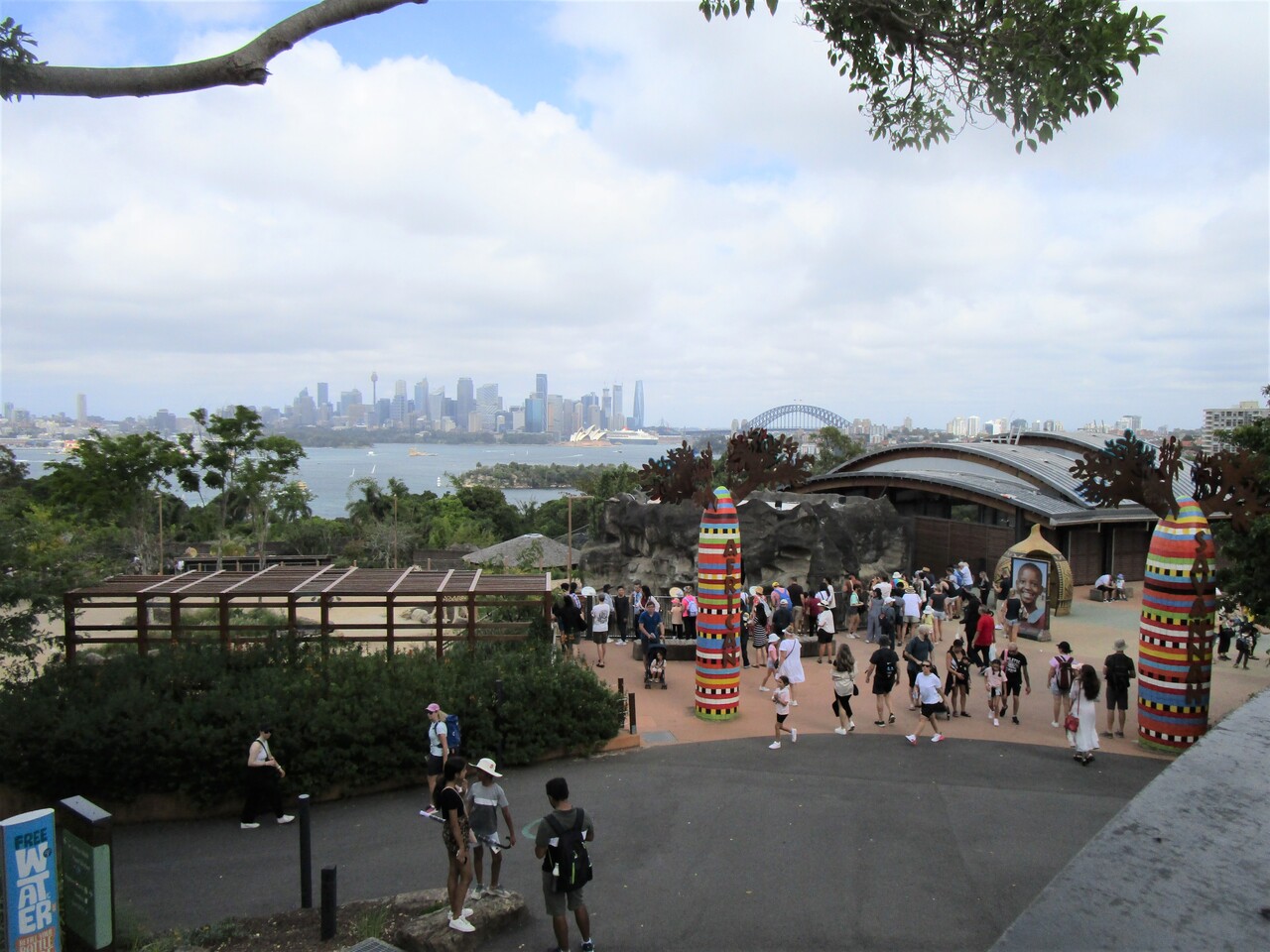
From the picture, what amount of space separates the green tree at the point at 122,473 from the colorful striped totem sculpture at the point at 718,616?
64.6ft

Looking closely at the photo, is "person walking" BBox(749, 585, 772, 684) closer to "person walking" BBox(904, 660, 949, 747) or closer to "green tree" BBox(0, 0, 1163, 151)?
"person walking" BBox(904, 660, 949, 747)

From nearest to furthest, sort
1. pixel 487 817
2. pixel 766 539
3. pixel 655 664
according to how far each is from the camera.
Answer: pixel 487 817
pixel 655 664
pixel 766 539

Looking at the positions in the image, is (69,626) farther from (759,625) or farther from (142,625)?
(759,625)

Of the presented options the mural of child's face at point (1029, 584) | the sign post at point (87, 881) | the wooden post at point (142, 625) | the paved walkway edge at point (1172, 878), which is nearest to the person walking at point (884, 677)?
the mural of child's face at point (1029, 584)

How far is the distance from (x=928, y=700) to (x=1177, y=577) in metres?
3.51

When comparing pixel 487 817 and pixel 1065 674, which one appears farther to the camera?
pixel 1065 674

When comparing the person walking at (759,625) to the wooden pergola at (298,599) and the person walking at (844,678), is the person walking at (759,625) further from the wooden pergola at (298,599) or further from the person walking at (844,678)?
→ the wooden pergola at (298,599)

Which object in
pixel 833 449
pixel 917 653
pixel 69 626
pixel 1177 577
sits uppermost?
pixel 833 449

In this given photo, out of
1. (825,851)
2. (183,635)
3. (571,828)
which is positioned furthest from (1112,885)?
(183,635)

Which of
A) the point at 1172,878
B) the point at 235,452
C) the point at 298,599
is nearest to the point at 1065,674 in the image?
the point at 1172,878

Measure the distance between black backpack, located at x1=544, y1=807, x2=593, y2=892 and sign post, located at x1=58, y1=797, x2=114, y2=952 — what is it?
137 inches

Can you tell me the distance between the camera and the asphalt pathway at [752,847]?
7.16 metres

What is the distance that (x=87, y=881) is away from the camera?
21.8ft

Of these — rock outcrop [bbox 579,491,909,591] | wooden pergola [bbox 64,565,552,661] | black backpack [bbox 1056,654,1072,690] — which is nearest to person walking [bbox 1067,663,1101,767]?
black backpack [bbox 1056,654,1072,690]
